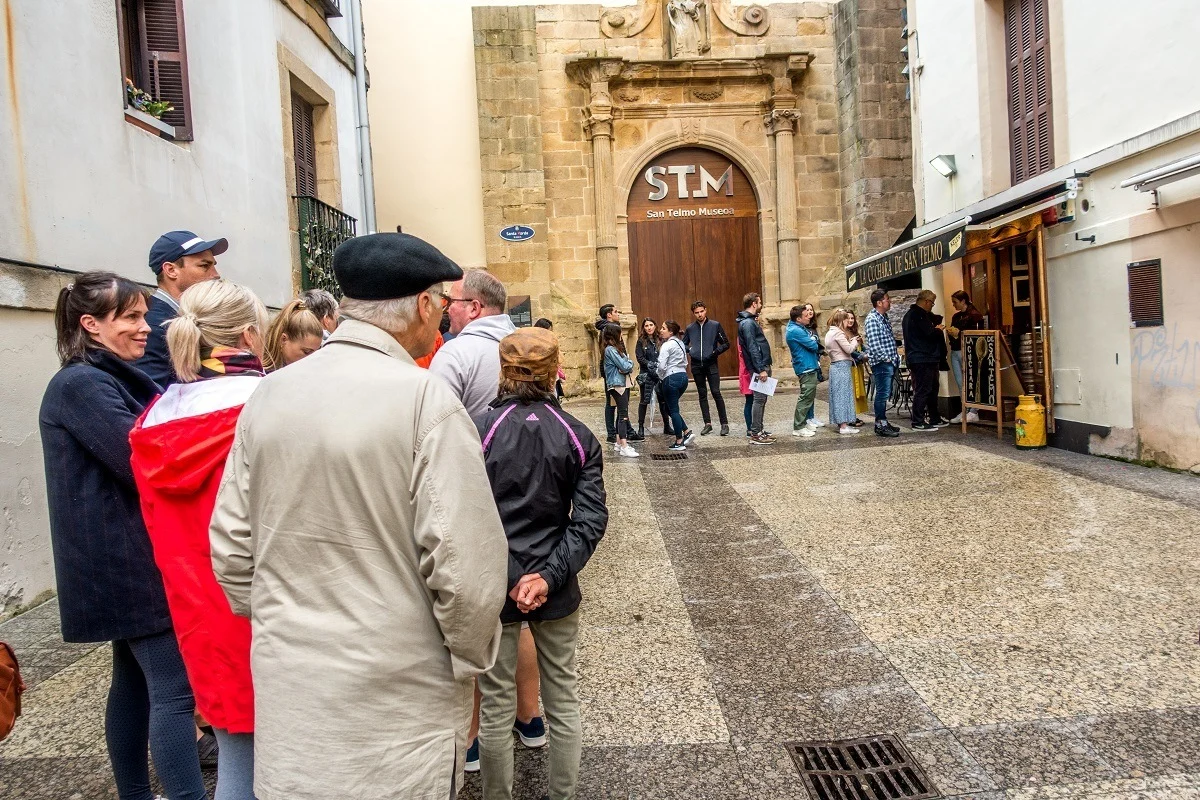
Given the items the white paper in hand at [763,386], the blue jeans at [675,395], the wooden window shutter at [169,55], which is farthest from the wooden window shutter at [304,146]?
the white paper in hand at [763,386]

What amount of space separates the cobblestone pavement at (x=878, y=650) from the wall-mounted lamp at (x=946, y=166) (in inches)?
197

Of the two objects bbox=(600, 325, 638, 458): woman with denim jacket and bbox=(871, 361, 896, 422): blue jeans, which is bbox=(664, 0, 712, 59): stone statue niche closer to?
bbox=(871, 361, 896, 422): blue jeans

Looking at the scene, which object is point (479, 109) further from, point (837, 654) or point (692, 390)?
point (837, 654)

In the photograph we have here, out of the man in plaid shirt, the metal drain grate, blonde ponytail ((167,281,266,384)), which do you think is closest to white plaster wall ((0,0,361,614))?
blonde ponytail ((167,281,266,384))

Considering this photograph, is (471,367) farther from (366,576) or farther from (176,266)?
(366,576)

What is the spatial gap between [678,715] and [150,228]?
5010 millimetres

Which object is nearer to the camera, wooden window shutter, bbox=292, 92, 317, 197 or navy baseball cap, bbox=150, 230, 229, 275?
navy baseball cap, bbox=150, 230, 229, 275

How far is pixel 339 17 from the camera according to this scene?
34.0ft

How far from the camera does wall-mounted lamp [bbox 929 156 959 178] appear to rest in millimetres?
10367

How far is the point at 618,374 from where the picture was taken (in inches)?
372

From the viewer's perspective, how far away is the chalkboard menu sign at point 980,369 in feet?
30.9

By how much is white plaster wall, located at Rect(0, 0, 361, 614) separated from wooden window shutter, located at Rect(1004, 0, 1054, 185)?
7601 millimetres

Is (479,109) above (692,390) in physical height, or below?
above

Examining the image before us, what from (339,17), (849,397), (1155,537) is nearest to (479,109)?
(339,17)
